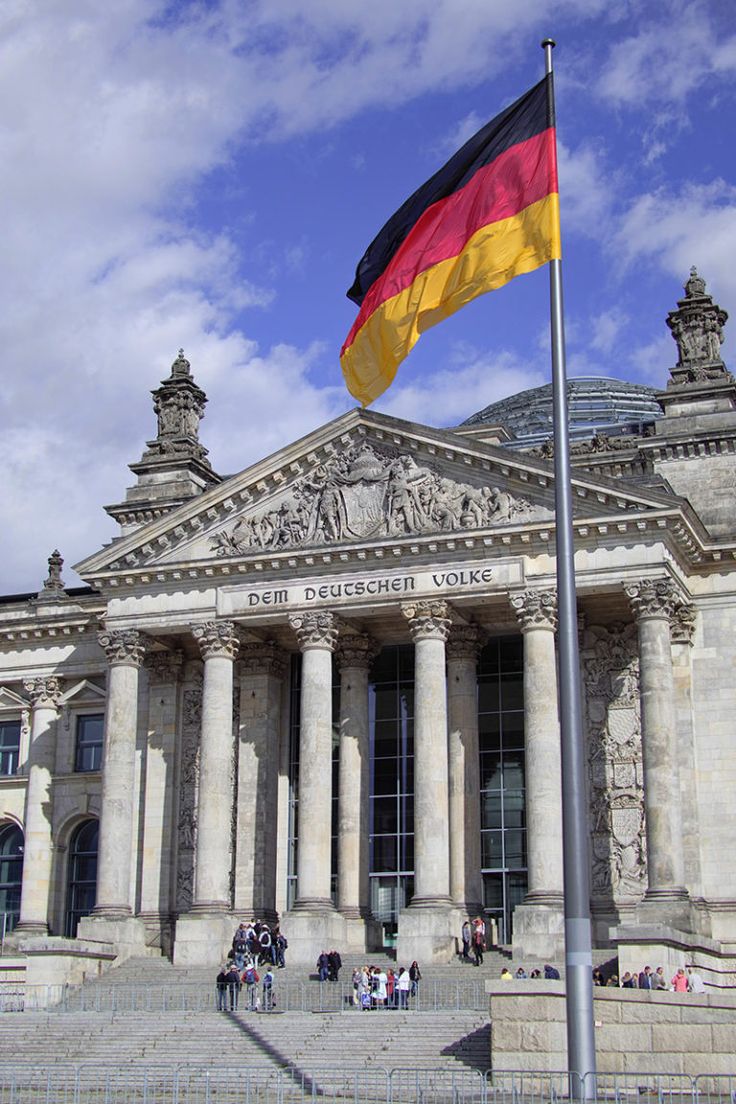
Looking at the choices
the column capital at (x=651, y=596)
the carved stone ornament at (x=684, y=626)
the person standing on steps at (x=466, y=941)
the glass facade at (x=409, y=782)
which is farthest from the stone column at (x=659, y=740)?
the glass facade at (x=409, y=782)

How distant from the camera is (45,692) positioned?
59.9m

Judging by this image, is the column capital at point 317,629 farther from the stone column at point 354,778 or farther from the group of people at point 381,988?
the group of people at point 381,988

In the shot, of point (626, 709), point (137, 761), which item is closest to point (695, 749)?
point (626, 709)

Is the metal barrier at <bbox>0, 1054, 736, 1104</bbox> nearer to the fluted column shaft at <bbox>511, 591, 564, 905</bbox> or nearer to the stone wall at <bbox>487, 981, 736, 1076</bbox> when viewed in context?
the stone wall at <bbox>487, 981, 736, 1076</bbox>

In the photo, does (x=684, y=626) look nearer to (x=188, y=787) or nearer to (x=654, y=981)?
(x=654, y=981)

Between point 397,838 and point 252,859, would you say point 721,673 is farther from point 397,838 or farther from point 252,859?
point 252,859

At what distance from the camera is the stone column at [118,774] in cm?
4975

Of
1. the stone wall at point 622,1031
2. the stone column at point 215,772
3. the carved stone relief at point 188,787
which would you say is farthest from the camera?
the carved stone relief at point 188,787

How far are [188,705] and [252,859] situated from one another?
6.38 meters

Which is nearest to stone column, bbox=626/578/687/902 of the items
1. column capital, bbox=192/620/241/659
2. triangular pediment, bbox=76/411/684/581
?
triangular pediment, bbox=76/411/684/581

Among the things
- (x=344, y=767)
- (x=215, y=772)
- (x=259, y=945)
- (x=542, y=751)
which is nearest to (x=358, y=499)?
(x=344, y=767)

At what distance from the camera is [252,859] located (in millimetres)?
51406

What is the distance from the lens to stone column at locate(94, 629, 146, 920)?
4975cm

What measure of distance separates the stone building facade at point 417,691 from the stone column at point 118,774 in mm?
80
